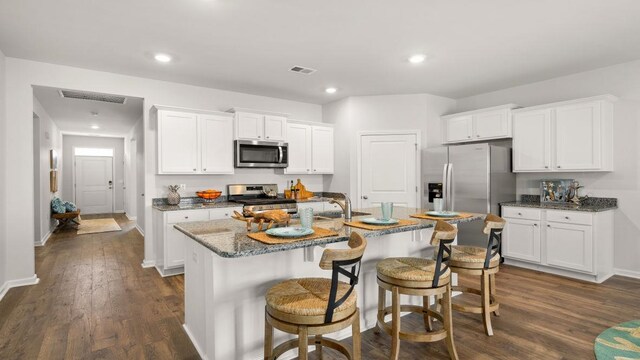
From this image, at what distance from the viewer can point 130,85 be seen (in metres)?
4.40

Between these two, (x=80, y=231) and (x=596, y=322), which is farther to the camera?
(x=80, y=231)

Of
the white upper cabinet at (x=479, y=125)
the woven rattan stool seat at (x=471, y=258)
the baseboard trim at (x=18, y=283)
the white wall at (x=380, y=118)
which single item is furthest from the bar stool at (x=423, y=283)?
the baseboard trim at (x=18, y=283)

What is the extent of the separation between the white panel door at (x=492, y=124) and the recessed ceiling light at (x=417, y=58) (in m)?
1.74

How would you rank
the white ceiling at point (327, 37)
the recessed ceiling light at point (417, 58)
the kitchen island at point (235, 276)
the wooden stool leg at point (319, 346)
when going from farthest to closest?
the recessed ceiling light at point (417, 58), the white ceiling at point (327, 37), the wooden stool leg at point (319, 346), the kitchen island at point (235, 276)

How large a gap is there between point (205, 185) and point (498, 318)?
396 centimetres

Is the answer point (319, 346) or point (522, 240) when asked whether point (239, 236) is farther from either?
point (522, 240)

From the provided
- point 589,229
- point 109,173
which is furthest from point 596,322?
point 109,173

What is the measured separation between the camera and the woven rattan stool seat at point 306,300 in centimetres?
162

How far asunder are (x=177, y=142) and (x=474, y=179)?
159 inches

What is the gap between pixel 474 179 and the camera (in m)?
4.67

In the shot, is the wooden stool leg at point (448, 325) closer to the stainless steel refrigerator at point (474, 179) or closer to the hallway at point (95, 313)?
the hallway at point (95, 313)

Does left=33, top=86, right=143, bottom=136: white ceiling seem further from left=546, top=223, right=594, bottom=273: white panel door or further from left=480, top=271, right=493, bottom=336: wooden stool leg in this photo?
left=546, top=223, right=594, bottom=273: white panel door

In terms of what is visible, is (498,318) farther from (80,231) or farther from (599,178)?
(80,231)

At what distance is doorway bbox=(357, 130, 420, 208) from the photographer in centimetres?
545
